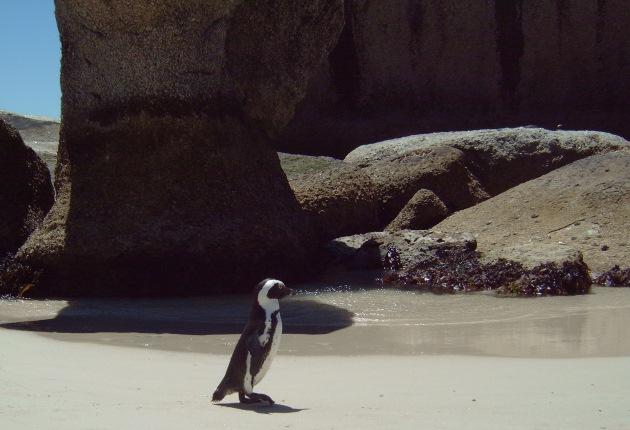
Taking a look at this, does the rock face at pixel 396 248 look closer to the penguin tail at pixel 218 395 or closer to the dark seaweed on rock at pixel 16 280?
the dark seaweed on rock at pixel 16 280

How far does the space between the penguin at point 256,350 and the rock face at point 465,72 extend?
10601 millimetres

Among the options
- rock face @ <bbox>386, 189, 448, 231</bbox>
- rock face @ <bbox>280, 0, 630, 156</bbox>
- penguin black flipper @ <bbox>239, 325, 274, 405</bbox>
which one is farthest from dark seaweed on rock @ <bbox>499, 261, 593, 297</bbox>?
rock face @ <bbox>280, 0, 630, 156</bbox>

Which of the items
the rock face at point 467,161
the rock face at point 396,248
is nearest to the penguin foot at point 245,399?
the rock face at point 396,248

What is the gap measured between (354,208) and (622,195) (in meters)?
2.39

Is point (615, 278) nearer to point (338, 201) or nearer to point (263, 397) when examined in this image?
point (338, 201)

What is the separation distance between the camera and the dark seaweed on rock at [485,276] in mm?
7566

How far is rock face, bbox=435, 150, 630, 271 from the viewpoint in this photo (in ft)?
28.0

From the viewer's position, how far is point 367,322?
6.42 metres

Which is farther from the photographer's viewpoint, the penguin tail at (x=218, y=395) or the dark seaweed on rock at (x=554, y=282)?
the dark seaweed on rock at (x=554, y=282)

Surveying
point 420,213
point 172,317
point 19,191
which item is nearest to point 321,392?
point 172,317

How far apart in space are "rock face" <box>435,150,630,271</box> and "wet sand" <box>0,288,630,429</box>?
1.08 meters

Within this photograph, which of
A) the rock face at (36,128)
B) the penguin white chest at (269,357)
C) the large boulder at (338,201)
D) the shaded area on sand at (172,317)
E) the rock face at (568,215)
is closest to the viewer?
the penguin white chest at (269,357)

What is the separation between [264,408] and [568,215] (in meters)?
5.79

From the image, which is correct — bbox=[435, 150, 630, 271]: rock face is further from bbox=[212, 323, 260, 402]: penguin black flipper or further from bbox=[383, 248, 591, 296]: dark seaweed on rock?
bbox=[212, 323, 260, 402]: penguin black flipper
